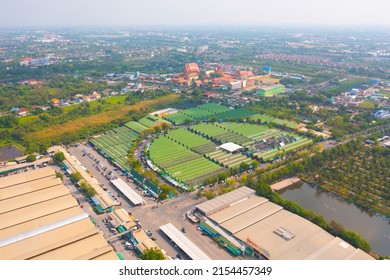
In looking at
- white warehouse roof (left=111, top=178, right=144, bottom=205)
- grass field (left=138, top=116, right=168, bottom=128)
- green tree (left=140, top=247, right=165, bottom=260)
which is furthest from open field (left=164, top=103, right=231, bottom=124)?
green tree (left=140, top=247, right=165, bottom=260)

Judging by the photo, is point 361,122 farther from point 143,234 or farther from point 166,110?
point 143,234

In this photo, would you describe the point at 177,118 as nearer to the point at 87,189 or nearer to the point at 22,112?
the point at 87,189

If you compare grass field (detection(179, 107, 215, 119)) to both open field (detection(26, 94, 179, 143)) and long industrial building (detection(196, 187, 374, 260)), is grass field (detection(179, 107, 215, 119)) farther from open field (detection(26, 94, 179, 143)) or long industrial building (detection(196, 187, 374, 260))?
long industrial building (detection(196, 187, 374, 260))

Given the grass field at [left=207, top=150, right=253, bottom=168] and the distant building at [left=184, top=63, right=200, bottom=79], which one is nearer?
the grass field at [left=207, top=150, right=253, bottom=168]

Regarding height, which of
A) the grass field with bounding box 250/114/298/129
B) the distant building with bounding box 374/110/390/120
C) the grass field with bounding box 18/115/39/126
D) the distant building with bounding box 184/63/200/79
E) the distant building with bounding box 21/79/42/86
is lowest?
the grass field with bounding box 18/115/39/126

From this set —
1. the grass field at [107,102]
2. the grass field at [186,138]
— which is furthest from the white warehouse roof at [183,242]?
the grass field at [107,102]

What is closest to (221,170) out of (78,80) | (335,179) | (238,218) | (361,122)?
(238,218)

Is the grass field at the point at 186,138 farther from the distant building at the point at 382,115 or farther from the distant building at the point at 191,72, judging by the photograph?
the distant building at the point at 191,72
